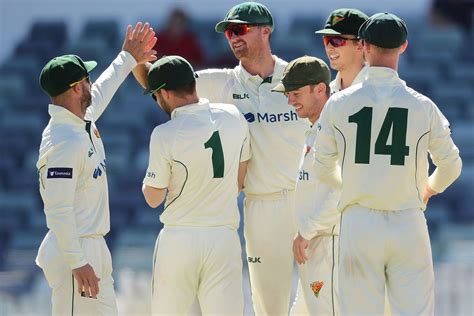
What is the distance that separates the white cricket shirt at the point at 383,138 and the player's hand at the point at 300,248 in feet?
1.60

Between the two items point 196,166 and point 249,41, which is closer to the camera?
point 196,166

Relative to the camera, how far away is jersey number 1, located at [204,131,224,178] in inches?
181

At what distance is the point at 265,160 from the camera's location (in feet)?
16.4

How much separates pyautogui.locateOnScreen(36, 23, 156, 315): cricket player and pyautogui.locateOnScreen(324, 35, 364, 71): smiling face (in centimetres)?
106

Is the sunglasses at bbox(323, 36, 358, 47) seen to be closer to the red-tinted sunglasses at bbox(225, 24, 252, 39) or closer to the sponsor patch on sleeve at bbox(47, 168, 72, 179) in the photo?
the red-tinted sunglasses at bbox(225, 24, 252, 39)

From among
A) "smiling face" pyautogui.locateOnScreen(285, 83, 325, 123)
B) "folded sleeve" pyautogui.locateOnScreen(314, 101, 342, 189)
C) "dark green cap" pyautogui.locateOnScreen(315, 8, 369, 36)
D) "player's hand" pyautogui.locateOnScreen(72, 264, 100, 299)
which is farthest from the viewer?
"dark green cap" pyautogui.locateOnScreen(315, 8, 369, 36)

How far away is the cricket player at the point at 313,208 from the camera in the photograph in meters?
4.58

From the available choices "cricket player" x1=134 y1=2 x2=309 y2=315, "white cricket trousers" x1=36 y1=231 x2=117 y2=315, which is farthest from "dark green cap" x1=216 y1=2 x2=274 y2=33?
"white cricket trousers" x1=36 y1=231 x2=117 y2=315

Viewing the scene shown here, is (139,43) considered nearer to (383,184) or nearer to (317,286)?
(317,286)

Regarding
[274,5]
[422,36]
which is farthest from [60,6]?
[422,36]

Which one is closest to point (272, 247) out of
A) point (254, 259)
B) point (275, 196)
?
point (254, 259)

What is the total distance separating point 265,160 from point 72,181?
0.96 m

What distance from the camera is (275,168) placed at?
16.4ft

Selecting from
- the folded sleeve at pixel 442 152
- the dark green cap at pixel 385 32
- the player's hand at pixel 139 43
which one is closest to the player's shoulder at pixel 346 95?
the dark green cap at pixel 385 32
